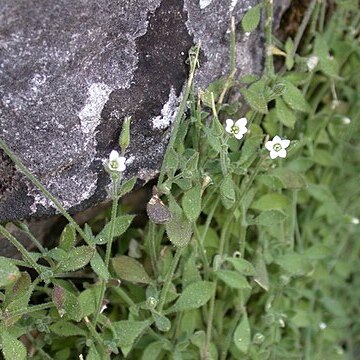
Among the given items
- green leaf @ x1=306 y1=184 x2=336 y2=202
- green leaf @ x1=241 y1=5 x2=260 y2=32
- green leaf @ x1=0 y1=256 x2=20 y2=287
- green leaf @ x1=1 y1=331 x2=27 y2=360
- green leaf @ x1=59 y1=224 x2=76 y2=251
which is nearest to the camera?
green leaf @ x1=0 y1=256 x2=20 y2=287

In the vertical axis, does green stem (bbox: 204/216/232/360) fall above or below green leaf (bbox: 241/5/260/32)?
below

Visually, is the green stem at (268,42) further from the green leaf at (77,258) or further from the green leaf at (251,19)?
the green leaf at (77,258)

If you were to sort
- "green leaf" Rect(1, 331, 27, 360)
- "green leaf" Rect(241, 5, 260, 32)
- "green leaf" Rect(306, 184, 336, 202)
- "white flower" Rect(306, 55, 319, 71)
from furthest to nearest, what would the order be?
"green leaf" Rect(306, 184, 336, 202)
"white flower" Rect(306, 55, 319, 71)
"green leaf" Rect(241, 5, 260, 32)
"green leaf" Rect(1, 331, 27, 360)

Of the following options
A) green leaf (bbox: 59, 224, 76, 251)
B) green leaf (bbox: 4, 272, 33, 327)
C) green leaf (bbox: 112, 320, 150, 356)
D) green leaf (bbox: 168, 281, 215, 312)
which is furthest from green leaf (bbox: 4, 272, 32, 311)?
green leaf (bbox: 168, 281, 215, 312)

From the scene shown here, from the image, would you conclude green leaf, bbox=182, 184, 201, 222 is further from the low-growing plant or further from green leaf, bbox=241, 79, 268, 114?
green leaf, bbox=241, 79, 268, 114

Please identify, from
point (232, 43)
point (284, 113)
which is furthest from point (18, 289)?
point (284, 113)

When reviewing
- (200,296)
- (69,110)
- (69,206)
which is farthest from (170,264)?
(69,110)

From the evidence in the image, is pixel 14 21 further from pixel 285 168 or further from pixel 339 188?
pixel 339 188
